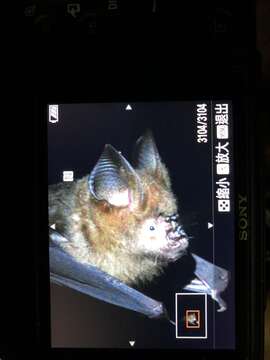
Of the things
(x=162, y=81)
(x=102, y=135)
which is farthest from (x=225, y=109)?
(x=102, y=135)

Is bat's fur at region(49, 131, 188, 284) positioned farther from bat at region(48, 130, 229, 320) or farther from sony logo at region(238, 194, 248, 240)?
sony logo at region(238, 194, 248, 240)

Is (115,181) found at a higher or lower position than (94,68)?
lower

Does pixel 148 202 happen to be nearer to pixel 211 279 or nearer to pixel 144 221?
pixel 144 221

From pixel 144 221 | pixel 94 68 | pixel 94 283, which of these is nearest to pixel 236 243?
pixel 144 221

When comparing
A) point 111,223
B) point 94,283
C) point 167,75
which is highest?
point 167,75

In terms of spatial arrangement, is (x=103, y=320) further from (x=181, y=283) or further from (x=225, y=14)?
(x=225, y=14)

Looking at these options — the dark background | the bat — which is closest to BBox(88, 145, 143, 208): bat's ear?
the bat
